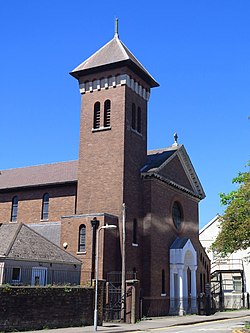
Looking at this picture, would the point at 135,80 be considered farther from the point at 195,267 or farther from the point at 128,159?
the point at 195,267

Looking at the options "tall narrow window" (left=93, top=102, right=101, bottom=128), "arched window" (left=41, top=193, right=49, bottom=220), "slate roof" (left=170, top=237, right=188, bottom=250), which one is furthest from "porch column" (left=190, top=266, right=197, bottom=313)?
→ "tall narrow window" (left=93, top=102, right=101, bottom=128)

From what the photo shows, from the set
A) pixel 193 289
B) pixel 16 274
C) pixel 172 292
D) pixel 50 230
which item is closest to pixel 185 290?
pixel 172 292

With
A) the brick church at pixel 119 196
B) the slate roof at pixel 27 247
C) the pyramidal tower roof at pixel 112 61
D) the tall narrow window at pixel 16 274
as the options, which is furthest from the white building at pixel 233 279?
the tall narrow window at pixel 16 274

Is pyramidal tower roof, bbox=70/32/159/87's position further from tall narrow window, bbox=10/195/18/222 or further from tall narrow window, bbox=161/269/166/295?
tall narrow window, bbox=161/269/166/295

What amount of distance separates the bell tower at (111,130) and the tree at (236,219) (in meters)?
9.45

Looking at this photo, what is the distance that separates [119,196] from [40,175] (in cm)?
1114

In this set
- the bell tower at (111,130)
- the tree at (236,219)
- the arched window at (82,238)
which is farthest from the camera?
the bell tower at (111,130)

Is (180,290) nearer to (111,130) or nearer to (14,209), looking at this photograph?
(111,130)

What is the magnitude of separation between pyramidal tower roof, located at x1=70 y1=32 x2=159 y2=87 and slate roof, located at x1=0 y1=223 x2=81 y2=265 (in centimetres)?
1470

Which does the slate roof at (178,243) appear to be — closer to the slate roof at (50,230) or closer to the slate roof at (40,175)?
the slate roof at (50,230)

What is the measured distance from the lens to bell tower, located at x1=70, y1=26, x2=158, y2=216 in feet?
120

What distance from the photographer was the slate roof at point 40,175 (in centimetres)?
4116

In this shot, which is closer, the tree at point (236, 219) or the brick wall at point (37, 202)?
the tree at point (236, 219)

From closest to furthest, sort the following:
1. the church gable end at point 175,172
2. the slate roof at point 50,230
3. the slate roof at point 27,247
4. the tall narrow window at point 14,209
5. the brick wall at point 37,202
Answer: the slate roof at point 27,247
the slate roof at point 50,230
the brick wall at point 37,202
the church gable end at point 175,172
the tall narrow window at point 14,209
